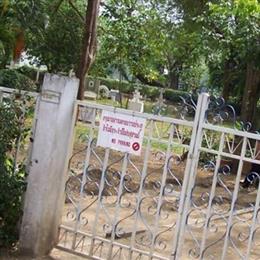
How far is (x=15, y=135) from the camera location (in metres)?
4.80

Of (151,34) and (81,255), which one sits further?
(151,34)

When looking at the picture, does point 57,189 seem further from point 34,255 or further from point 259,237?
point 259,237

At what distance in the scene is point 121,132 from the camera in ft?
14.2

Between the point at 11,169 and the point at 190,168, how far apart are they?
5.61 feet

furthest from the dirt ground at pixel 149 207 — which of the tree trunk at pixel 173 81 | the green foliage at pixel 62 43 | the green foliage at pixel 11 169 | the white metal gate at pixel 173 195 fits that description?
the tree trunk at pixel 173 81

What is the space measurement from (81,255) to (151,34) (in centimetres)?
1106

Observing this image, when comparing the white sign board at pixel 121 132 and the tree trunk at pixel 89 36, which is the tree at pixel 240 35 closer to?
the tree trunk at pixel 89 36

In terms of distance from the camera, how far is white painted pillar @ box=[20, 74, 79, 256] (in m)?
4.46

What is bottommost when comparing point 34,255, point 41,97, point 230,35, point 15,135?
point 34,255

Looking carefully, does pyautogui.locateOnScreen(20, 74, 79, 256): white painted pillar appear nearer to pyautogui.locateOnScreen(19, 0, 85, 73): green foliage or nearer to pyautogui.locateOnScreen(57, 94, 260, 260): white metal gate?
pyautogui.locateOnScreen(57, 94, 260, 260): white metal gate

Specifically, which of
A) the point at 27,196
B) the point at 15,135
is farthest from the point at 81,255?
the point at 15,135

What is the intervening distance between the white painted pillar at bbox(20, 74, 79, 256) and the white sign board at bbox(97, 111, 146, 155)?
316 mm

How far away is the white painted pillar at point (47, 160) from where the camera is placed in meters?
4.46

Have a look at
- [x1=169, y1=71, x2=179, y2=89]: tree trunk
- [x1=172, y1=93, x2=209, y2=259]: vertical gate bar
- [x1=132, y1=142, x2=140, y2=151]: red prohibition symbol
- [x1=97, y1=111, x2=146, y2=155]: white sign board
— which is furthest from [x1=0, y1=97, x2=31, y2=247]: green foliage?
[x1=169, y1=71, x2=179, y2=89]: tree trunk
